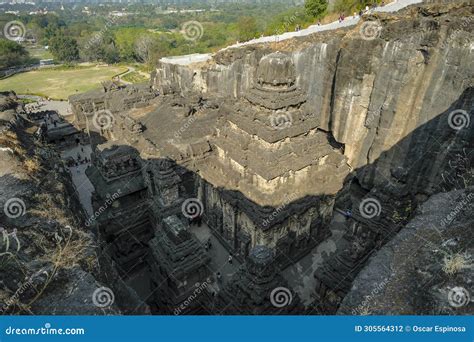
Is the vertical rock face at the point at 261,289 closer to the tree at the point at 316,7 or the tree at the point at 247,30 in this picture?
the tree at the point at 316,7

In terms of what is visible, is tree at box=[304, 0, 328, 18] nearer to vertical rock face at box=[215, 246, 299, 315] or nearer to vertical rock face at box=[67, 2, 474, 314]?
vertical rock face at box=[67, 2, 474, 314]

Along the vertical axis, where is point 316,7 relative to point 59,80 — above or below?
above

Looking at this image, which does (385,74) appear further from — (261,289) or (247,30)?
(247,30)

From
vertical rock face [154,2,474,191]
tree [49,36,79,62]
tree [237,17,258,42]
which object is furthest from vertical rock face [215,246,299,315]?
tree [49,36,79,62]

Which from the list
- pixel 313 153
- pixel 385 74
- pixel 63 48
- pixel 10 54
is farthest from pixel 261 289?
pixel 63 48

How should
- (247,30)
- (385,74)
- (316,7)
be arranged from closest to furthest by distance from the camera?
(385,74) < (316,7) < (247,30)

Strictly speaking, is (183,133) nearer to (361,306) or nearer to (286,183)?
(286,183)

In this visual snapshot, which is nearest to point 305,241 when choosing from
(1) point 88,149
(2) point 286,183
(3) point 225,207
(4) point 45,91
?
(2) point 286,183
